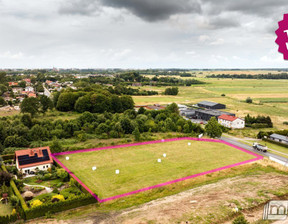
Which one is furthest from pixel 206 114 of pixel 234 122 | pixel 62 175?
pixel 62 175

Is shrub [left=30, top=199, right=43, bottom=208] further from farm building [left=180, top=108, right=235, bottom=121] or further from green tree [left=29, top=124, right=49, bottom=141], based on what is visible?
farm building [left=180, top=108, right=235, bottom=121]

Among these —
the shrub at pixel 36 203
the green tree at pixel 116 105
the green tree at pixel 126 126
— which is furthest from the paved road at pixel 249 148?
the green tree at pixel 116 105

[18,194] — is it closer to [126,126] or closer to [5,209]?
[5,209]

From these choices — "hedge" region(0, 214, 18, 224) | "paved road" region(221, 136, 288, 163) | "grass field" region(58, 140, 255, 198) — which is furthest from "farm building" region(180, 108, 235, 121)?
"hedge" region(0, 214, 18, 224)

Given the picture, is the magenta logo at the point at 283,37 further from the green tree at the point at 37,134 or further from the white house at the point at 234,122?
the white house at the point at 234,122

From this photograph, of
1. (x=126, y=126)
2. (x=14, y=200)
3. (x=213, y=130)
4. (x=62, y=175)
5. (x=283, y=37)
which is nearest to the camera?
(x=283, y=37)

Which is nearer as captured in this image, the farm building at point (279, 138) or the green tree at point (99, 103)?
the farm building at point (279, 138)
